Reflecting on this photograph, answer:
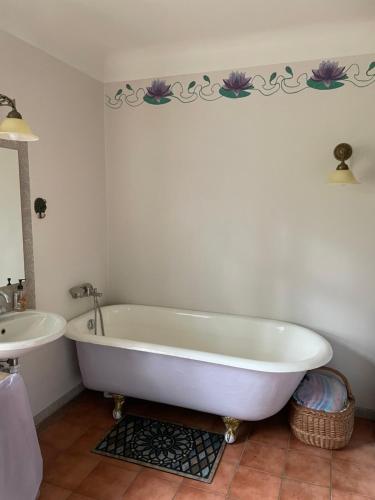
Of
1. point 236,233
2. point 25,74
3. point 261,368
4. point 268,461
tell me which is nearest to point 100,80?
point 25,74

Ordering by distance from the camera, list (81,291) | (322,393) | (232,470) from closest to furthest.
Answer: (232,470) < (322,393) < (81,291)

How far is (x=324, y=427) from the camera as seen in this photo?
2.33 meters

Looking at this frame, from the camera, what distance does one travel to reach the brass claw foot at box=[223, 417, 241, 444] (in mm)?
2375

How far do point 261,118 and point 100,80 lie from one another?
1.29m

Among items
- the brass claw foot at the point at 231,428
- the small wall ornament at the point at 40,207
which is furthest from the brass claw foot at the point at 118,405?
the small wall ornament at the point at 40,207

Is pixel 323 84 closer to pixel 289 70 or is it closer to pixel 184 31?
pixel 289 70

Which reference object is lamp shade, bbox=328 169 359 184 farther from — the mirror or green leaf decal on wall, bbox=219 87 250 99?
the mirror

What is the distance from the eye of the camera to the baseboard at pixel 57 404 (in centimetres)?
256

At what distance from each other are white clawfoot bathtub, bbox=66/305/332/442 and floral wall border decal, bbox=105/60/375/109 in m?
1.60

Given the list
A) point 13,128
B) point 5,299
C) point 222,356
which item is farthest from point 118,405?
point 13,128

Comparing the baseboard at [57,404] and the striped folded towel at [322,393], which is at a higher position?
the striped folded towel at [322,393]

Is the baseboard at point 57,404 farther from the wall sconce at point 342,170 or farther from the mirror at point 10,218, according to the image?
the wall sconce at point 342,170

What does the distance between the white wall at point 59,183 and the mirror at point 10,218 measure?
12 cm

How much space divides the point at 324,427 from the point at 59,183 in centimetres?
228
